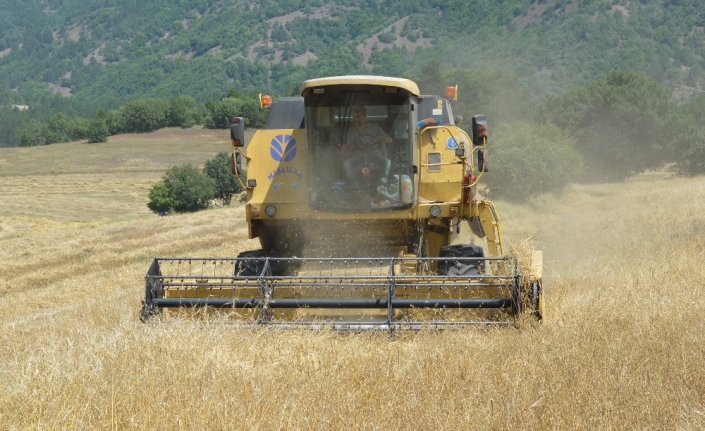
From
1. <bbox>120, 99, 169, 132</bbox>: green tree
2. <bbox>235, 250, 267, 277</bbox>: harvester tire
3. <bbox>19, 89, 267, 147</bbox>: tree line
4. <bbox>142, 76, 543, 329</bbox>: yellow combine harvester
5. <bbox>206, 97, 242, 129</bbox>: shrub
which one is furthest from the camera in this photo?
<bbox>120, 99, 169, 132</bbox>: green tree

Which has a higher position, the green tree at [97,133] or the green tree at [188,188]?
the green tree at [97,133]

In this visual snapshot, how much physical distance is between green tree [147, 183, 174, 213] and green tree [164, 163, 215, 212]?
253mm

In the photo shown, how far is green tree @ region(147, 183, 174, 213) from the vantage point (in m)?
52.8

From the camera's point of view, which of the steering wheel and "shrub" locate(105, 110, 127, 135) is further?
"shrub" locate(105, 110, 127, 135)

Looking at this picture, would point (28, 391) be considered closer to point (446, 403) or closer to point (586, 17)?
point (446, 403)

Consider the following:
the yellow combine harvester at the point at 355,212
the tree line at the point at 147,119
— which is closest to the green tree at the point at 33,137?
the tree line at the point at 147,119

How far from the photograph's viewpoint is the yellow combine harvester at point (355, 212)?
7469mm

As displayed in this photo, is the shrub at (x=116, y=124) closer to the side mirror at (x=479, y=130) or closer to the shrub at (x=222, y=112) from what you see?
the shrub at (x=222, y=112)

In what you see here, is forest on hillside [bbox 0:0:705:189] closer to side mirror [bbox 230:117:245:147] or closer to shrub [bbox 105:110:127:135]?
shrub [bbox 105:110:127:135]

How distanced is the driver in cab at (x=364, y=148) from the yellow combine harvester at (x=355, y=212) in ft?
0.04

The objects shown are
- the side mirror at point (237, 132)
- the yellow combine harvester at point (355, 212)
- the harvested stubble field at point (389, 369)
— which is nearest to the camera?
the harvested stubble field at point (389, 369)

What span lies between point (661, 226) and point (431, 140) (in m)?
10.4

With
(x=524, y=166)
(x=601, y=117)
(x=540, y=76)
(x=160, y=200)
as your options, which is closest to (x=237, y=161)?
(x=524, y=166)

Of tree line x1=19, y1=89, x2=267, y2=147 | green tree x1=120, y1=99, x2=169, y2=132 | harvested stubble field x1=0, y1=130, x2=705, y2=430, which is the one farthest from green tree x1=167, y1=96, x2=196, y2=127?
harvested stubble field x1=0, y1=130, x2=705, y2=430
